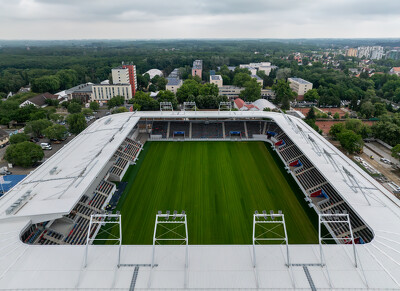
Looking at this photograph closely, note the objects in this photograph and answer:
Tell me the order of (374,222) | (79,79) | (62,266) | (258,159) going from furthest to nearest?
(79,79) < (258,159) < (374,222) < (62,266)

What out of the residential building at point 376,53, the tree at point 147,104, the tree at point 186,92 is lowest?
the tree at point 147,104

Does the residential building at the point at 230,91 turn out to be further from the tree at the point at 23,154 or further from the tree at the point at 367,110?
the tree at the point at 23,154

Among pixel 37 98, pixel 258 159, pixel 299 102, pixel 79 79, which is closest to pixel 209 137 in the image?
pixel 258 159

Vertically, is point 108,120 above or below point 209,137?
above

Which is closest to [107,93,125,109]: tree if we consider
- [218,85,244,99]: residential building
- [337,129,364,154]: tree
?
[218,85,244,99]: residential building

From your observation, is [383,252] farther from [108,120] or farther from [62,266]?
[108,120]

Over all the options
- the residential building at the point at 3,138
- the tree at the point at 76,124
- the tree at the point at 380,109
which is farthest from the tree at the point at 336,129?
the residential building at the point at 3,138

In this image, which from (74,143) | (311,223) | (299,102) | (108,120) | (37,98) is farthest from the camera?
(299,102)
